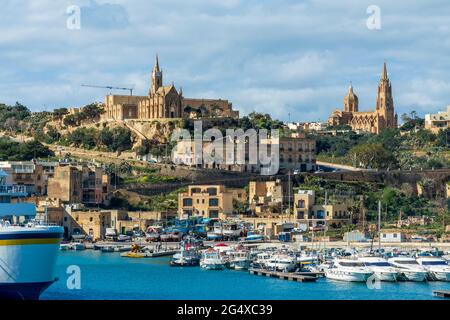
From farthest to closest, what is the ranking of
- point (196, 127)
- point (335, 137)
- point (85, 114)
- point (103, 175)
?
point (335, 137)
point (85, 114)
point (196, 127)
point (103, 175)

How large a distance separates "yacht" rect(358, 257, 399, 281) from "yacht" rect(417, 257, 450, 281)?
7.11 ft

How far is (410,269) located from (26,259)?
27.3m

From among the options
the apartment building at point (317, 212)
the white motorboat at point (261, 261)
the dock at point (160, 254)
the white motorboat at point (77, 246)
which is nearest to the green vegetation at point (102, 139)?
the apartment building at point (317, 212)

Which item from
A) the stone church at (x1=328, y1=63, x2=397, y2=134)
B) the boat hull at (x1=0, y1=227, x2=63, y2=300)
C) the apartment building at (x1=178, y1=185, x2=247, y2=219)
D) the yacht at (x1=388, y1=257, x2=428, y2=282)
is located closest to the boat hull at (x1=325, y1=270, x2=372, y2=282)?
the yacht at (x1=388, y1=257, x2=428, y2=282)

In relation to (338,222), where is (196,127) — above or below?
above

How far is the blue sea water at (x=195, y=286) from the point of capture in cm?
5834

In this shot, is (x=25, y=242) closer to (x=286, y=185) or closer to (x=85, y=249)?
(x=85, y=249)

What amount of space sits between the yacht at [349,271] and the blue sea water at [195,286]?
597 mm

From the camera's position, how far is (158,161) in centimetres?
11744

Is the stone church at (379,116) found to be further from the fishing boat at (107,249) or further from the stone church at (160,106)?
the fishing boat at (107,249)

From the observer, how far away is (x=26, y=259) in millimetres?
48625

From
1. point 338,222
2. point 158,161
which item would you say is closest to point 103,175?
point 158,161

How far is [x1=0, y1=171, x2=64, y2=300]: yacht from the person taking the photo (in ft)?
158
